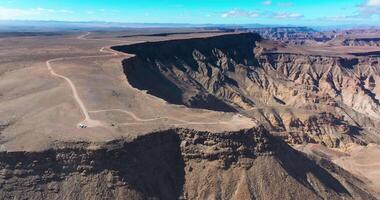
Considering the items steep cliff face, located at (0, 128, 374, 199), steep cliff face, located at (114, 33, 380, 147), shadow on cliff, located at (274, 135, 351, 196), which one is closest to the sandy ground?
steep cliff face, located at (0, 128, 374, 199)

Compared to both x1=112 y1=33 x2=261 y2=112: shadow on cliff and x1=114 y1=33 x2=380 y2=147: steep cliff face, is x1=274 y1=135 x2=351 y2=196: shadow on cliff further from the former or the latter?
x1=112 y1=33 x2=261 y2=112: shadow on cliff

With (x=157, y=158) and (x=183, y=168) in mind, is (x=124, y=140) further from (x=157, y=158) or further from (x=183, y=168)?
(x=183, y=168)

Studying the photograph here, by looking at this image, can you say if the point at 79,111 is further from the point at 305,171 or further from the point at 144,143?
the point at 305,171

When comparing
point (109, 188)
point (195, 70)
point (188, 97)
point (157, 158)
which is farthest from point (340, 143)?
point (109, 188)

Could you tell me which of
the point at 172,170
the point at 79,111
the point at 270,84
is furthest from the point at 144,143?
the point at 270,84

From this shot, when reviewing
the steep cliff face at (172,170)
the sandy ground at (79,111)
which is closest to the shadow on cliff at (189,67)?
the sandy ground at (79,111)

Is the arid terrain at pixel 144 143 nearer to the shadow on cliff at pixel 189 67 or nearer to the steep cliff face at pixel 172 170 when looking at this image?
the steep cliff face at pixel 172 170

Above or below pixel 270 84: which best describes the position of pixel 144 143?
above
